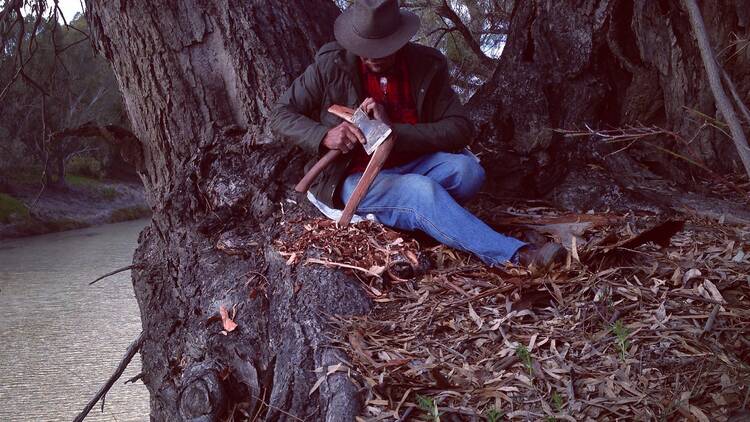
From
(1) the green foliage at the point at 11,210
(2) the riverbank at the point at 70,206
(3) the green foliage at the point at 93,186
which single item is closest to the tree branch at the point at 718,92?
(2) the riverbank at the point at 70,206

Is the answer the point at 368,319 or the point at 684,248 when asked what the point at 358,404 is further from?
the point at 684,248

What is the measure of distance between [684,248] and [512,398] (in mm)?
1084

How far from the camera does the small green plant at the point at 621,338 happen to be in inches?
78.4

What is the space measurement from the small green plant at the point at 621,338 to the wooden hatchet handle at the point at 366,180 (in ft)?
3.64

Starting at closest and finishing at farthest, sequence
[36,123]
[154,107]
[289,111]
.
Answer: [289,111] → [154,107] → [36,123]

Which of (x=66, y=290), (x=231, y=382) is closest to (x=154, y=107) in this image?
(x=231, y=382)

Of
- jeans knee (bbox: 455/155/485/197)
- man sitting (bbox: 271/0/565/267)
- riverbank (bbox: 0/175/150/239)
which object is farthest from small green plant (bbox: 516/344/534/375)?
riverbank (bbox: 0/175/150/239)

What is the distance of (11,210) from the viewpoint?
55.3 feet

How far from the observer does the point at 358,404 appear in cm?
201

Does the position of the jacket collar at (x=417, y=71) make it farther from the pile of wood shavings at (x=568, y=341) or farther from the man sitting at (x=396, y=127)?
the pile of wood shavings at (x=568, y=341)

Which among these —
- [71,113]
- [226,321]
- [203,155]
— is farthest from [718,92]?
[71,113]

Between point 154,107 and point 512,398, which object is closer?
point 512,398

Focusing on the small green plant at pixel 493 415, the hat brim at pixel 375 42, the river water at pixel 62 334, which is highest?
the hat brim at pixel 375 42

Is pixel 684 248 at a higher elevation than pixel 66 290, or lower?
higher
